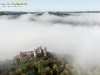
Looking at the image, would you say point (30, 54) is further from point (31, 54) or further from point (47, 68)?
point (47, 68)

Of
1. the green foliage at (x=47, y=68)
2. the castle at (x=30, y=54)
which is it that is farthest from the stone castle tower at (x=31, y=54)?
the green foliage at (x=47, y=68)

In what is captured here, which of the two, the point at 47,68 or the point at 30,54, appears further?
the point at 30,54

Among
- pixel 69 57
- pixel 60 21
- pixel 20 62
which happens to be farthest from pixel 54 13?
pixel 20 62

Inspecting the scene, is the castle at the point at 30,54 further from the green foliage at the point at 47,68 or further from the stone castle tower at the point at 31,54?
the green foliage at the point at 47,68

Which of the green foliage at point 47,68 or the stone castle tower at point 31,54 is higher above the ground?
the stone castle tower at point 31,54

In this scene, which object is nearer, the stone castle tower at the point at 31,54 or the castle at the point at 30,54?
the castle at the point at 30,54

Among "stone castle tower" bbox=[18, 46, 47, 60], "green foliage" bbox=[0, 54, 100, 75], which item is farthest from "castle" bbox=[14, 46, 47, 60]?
"green foliage" bbox=[0, 54, 100, 75]

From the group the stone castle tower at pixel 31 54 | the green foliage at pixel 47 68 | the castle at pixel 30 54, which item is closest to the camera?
the green foliage at pixel 47 68

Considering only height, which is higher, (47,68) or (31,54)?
(31,54)

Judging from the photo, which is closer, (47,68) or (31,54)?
(47,68)

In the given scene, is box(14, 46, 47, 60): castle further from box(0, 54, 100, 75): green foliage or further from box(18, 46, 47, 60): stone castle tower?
box(0, 54, 100, 75): green foliage

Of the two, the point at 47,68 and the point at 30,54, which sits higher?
the point at 30,54

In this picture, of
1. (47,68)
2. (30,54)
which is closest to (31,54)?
(30,54)
